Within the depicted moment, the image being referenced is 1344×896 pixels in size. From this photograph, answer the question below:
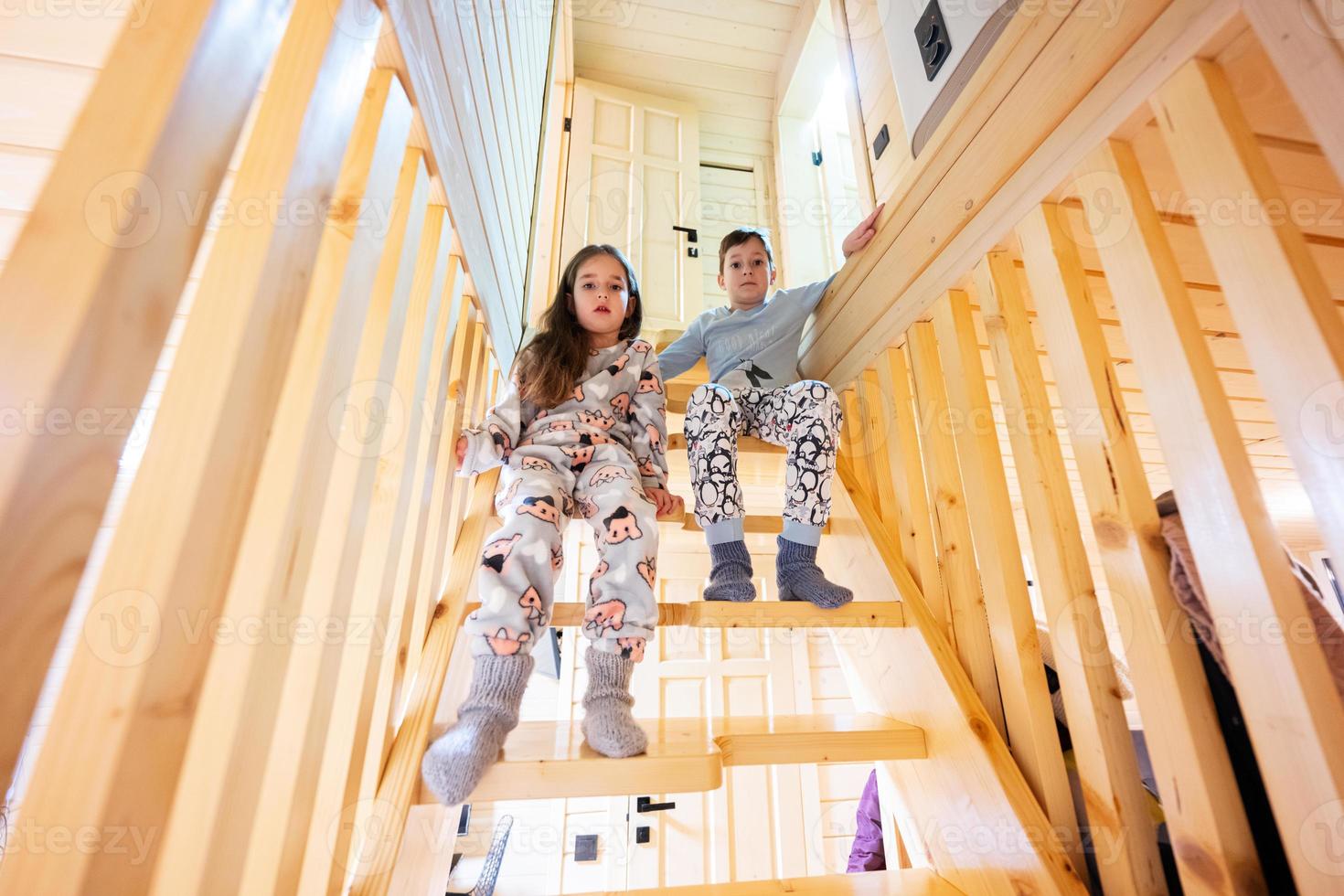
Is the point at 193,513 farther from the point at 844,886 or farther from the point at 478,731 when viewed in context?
the point at 844,886

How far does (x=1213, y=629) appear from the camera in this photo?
58 centimetres

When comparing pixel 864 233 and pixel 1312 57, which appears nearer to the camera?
pixel 1312 57

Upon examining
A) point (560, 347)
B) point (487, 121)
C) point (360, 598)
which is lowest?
point (360, 598)

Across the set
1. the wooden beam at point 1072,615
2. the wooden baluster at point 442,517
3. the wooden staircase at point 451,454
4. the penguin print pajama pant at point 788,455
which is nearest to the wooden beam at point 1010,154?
the wooden staircase at point 451,454

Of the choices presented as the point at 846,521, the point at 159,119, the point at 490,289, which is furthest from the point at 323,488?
the point at 846,521

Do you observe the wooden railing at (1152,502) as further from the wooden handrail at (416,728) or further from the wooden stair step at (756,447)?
the wooden handrail at (416,728)

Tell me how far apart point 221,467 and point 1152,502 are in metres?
0.92

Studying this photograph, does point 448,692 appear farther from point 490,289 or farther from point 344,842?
point 490,289

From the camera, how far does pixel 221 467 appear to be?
423 mm

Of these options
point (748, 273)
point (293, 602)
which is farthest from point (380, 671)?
point (748, 273)

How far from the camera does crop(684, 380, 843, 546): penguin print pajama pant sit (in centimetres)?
114

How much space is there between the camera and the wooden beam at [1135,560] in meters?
0.60

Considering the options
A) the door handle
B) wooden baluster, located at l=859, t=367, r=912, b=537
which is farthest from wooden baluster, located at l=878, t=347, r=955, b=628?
the door handle

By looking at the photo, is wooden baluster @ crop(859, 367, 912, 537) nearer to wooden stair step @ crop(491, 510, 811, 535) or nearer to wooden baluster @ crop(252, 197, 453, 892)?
wooden stair step @ crop(491, 510, 811, 535)
